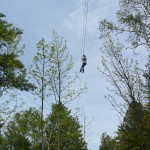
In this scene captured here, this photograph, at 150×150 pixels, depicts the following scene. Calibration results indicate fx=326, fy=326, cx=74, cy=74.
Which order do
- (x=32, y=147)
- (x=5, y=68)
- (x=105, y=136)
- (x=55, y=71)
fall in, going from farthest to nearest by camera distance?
(x=105, y=136) < (x=32, y=147) < (x=55, y=71) < (x=5, y=68)

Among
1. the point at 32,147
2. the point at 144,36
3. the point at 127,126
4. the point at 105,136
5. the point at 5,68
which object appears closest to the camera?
the point at 144,36

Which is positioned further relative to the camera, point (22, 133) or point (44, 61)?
point (22, 133)

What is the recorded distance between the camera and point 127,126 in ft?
83.0

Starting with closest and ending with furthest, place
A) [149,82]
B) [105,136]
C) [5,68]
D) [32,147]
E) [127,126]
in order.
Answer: [5,68]
[149,82]
[127,126]
[32,147]
[105,136]

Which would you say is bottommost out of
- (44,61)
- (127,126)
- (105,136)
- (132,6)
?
(127,126)

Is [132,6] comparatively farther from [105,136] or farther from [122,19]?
[105,136]

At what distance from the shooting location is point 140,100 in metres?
22.3

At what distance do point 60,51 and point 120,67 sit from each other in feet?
14.4

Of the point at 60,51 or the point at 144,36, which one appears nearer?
the point at 144,36

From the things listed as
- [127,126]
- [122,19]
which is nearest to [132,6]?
[122,19]

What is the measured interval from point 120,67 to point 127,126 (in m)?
5.14

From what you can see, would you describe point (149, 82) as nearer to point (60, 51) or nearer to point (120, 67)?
point (120, 67)

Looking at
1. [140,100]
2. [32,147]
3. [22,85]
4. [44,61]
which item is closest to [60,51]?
[44,61]

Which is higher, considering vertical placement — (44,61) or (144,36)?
(44,61)
